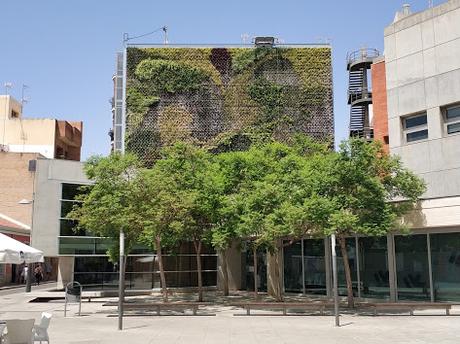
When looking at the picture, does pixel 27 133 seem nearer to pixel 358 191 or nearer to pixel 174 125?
pixel 174 125

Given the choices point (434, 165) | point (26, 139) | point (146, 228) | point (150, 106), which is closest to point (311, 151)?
point (434, 165)

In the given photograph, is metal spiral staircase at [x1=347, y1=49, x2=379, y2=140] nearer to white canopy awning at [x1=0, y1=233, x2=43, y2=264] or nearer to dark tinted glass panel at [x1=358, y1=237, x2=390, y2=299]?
dark tinted glass panel at [x1=358, y1=237, x2=390, y2=299]

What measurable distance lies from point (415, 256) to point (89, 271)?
776 inches

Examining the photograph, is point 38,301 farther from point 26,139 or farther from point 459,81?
point 26,139

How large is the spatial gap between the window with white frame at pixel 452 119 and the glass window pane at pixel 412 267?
5411 mm

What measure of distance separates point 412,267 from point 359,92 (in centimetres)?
2700

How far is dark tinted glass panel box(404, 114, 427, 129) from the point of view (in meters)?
27.4

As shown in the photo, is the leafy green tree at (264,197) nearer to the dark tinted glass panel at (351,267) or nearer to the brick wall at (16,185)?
the dark tinted glass panel at (351,267)

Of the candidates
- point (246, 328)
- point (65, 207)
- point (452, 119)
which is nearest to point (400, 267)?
point (452, 119)

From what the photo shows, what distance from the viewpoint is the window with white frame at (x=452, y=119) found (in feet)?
84.5

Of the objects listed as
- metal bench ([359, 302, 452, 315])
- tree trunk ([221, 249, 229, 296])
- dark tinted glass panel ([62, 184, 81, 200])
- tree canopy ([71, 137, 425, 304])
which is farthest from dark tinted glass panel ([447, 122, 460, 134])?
dark tinted glass panel ([62, 184, 81, 200])

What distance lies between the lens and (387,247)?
2572 centimetres

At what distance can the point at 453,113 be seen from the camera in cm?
2598

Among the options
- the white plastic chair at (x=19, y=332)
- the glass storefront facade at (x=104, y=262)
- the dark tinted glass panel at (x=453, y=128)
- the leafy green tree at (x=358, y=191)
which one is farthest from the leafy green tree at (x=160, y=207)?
the dark tinted glass panel at (x=453, y=128)
